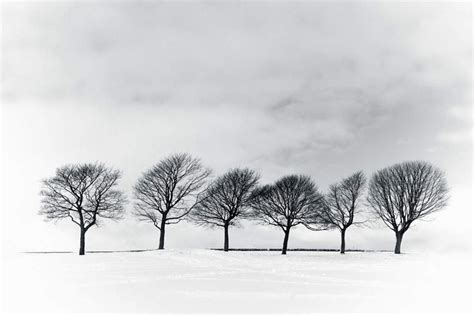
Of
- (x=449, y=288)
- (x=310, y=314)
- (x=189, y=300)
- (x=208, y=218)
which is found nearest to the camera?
(x=310, y=314)

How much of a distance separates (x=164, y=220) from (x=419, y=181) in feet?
112

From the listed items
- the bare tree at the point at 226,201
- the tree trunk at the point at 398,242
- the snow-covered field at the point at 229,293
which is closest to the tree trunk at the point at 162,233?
the bare tree at the point at 226,201

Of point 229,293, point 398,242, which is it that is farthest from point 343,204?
point 229,293

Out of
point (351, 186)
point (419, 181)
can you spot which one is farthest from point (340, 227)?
point (419, 181)

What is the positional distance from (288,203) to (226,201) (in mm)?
8545

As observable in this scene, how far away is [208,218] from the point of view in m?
51.1

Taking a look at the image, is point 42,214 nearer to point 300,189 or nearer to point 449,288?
point 300,189

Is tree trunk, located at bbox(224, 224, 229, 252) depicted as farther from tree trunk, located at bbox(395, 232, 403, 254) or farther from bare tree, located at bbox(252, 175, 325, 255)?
tree trunk, located at bbox(395, 232, 403, 254)

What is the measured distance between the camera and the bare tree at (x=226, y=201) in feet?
167

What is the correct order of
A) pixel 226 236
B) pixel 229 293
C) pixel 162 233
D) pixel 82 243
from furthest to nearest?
pixel 226 236 < pixel 162 233 < pixel 82 243 < pixel 229 293

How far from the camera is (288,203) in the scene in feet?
172

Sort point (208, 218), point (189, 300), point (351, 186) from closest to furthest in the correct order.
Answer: point (189, 300) → point (208, 218) → point (351, 186)

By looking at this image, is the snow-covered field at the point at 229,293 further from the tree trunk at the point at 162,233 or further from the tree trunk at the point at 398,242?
the tree trunk at the point at 398,242

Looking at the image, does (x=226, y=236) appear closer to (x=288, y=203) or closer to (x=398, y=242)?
(x=288, y=203)
